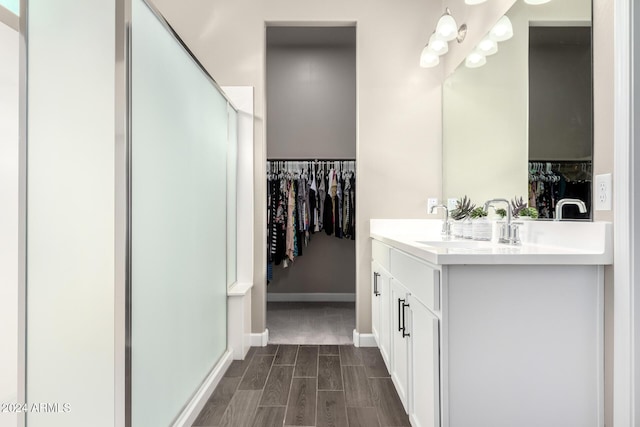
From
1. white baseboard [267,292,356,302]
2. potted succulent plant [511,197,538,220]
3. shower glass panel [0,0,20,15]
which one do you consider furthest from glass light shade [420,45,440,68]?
white baseboard [267,292,356,302]

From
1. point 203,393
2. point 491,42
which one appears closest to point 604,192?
point 491,42

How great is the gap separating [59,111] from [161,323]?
831 mm

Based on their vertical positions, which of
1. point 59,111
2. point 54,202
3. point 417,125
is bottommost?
point 54,202

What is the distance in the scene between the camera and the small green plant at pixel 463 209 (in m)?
2.31

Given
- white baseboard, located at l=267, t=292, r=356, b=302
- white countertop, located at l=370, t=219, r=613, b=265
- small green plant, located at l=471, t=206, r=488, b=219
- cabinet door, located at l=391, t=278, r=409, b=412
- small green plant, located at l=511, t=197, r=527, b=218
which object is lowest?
white baseboard, located at l=267, t=292, r=356, b=302

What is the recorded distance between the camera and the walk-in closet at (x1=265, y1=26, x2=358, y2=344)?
3.88 metres

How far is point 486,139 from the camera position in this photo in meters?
2.21

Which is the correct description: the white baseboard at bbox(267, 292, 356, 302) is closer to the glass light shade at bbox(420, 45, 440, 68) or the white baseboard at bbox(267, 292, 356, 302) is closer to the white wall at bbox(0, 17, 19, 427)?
the glass light shade at bbox(420, 45, 440, 68)

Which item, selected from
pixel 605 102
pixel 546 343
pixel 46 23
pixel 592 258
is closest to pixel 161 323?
pixel 46 23

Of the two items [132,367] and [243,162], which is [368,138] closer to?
[243,162]

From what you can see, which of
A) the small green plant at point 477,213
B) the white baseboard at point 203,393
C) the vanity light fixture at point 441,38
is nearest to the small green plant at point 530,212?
the small green plant at point 477,213

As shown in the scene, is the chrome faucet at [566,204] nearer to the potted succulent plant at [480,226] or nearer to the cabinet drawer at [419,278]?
the potted succulent plant at [480,226]

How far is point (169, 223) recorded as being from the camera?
1556mm

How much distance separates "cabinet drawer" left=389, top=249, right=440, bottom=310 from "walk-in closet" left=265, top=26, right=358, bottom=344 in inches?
79.0
